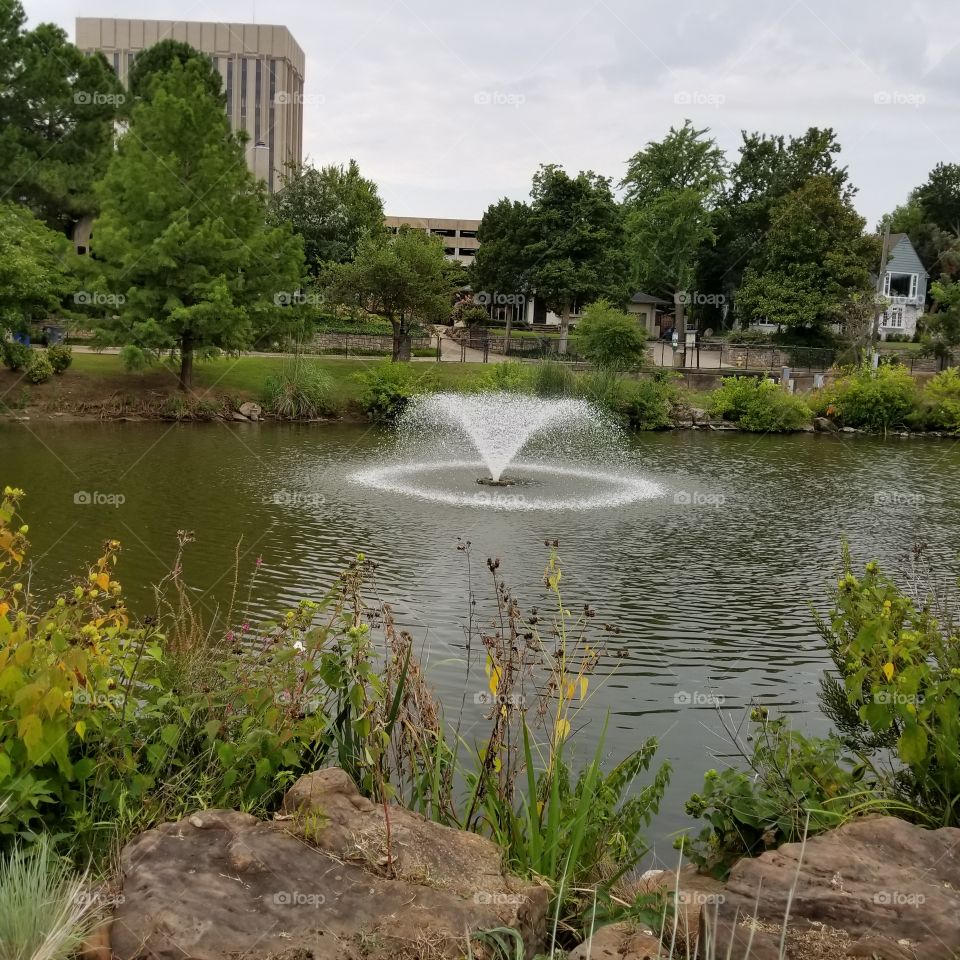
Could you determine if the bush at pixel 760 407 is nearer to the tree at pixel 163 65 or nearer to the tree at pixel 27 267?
the tree at pixel 27 267

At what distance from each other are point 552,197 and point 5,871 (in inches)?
2133

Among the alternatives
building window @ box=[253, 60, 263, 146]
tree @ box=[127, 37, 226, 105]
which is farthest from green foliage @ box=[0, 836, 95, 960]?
building window @ box=[253, 60, 263, 146]

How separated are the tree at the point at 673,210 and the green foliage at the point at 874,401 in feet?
66.8

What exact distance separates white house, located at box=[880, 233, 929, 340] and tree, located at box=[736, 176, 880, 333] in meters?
21.1

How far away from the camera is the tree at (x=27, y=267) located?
27.9 meters

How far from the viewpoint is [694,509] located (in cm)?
1917

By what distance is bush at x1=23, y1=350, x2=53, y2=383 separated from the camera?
30.5 m

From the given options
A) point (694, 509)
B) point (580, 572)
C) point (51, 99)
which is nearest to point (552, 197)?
point (51, 99)

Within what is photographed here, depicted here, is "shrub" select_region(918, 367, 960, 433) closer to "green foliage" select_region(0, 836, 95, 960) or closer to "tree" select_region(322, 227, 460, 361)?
"tree" select_region(322, 227, 460, 361)

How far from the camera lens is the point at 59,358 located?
31.5m

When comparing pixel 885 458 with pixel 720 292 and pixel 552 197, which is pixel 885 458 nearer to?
Result: pixel 552 197
